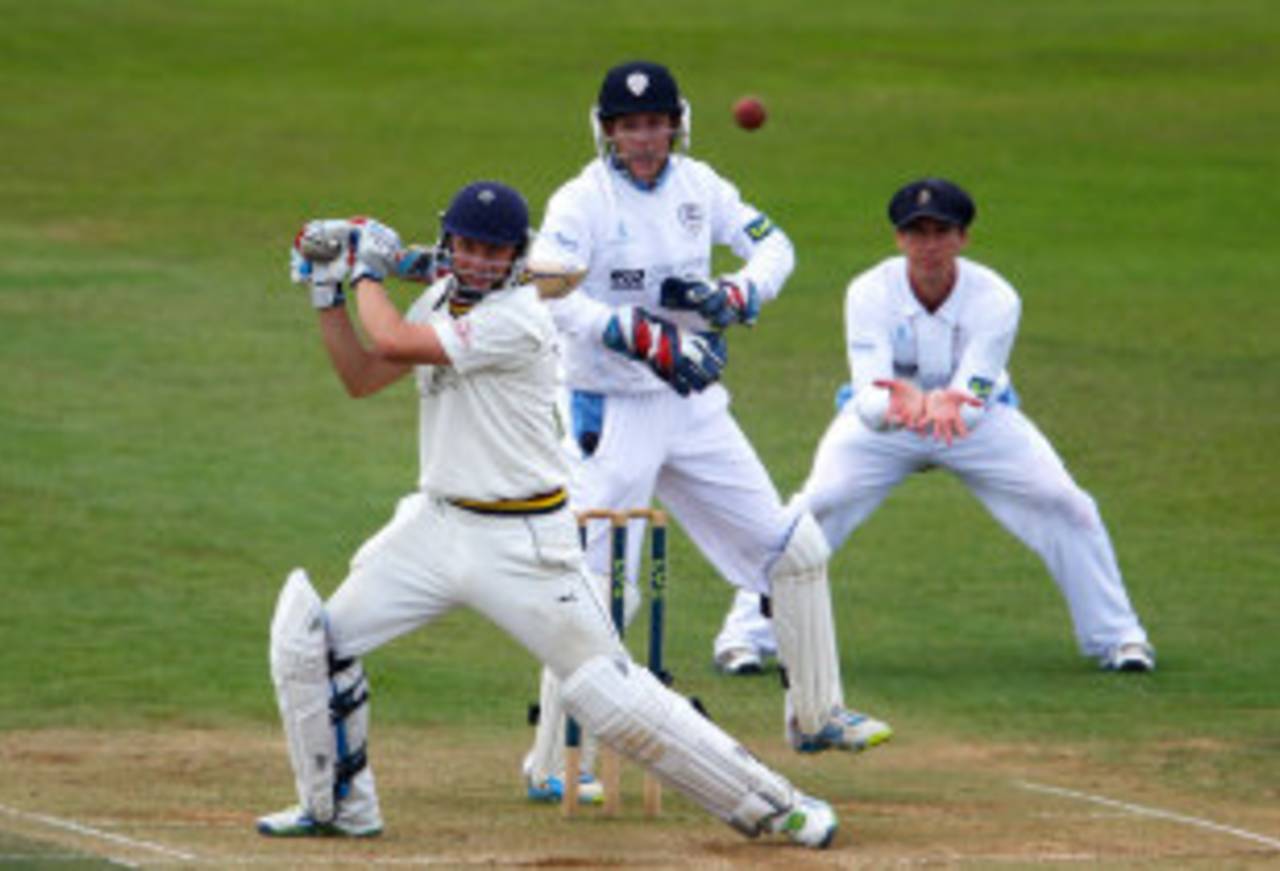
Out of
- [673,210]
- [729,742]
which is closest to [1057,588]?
[673,210]

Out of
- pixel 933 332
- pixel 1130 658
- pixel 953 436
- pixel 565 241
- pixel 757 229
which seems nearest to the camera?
pixel 565 241

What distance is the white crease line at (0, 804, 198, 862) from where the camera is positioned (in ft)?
25.7

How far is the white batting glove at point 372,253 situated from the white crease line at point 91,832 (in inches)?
64.2

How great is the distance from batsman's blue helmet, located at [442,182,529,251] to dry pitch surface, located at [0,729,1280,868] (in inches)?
67.0

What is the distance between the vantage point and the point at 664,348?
9.03 m

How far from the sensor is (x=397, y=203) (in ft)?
80.3

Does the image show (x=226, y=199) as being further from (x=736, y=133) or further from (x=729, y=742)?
(x=729, y=742)

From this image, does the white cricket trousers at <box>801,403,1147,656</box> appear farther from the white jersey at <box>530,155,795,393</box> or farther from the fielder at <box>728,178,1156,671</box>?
the white jersey at <box>530,155,795,393</box>

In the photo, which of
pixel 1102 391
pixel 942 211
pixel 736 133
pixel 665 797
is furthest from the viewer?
pixel 736 133

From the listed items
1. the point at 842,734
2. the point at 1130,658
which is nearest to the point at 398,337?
the point at 842,734

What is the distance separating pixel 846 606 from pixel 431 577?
178 inches

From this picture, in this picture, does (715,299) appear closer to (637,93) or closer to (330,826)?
(637,93)

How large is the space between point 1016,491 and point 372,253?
397 cm

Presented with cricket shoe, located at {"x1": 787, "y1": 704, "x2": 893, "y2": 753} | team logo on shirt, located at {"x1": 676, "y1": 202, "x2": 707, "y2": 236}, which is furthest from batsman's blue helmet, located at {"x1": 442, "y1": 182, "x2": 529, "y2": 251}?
cricket shoe, located at {"x1": 787, "y1": 704, "x2": 893, "y2": 753}
